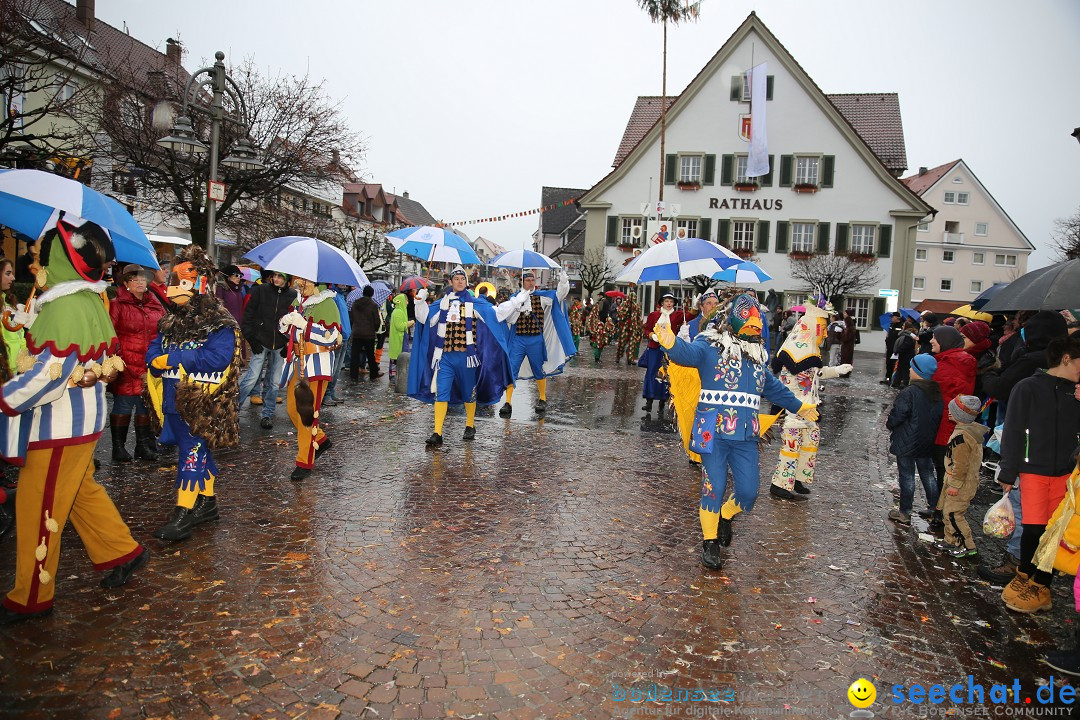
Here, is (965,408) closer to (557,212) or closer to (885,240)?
(885,240)

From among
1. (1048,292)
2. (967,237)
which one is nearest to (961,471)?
(1048,292)

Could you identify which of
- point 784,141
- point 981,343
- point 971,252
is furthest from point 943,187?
point 981,343

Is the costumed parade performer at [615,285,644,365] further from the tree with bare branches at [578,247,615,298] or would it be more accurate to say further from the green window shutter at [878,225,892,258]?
the green window shutter at [878,225,892,258]

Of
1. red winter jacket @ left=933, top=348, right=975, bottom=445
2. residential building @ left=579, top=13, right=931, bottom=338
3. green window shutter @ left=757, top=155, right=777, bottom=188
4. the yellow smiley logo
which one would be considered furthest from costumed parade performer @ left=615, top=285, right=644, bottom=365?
green window shutter @ left=757, top=155, right=777, bottom=188

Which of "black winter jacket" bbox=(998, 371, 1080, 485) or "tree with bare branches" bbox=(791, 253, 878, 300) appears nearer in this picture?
"black winter jacket" bbox=(998, 371, 1080, 485)

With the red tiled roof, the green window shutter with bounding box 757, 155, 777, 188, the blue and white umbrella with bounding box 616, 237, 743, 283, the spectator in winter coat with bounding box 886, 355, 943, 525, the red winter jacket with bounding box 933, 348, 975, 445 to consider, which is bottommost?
the spectator in winter coat with bounding box 886, 355, 943, 525

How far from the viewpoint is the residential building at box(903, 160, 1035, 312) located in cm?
5909

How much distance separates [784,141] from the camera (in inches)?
1340

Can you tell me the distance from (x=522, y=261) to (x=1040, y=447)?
7.52m

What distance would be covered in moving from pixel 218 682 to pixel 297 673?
357 mm

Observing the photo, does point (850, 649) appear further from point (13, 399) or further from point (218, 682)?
point (13, 399)

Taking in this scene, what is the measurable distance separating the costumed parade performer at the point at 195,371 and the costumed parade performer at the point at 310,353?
54.2 inches

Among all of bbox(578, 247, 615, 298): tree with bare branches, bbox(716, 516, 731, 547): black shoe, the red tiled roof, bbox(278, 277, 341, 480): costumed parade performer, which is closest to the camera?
bbox(716, 516, 731, 547): black shoe

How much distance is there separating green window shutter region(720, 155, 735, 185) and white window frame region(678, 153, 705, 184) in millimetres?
970
